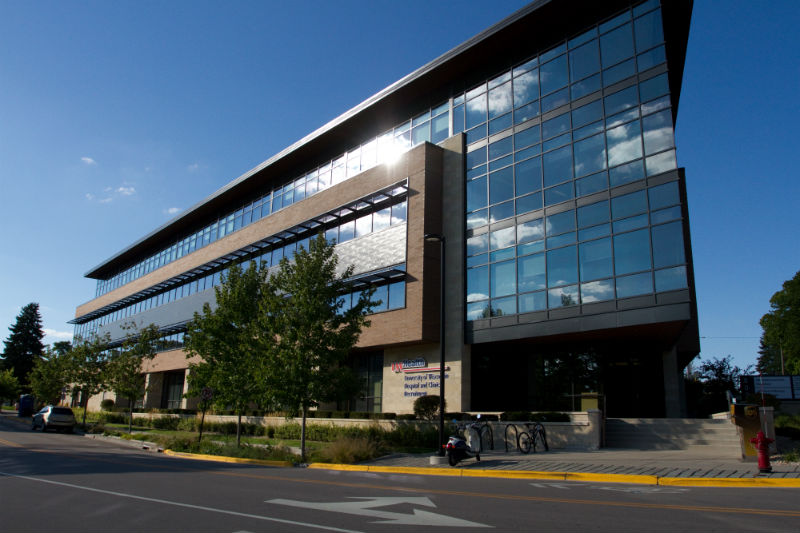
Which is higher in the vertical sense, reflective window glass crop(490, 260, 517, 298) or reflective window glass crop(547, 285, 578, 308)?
reflective window glass crop(490, 260, 517, 298)

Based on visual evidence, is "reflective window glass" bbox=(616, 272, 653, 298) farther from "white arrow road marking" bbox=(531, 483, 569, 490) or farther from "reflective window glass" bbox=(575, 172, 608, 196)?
"white arrow road marking" bbox=(531, 483, 569, 490)

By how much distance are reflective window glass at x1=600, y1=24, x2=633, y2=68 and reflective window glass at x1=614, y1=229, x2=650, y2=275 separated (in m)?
7.66

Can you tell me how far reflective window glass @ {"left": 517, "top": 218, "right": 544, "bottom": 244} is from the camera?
25391mm

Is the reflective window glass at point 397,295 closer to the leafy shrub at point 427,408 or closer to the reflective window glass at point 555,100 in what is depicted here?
the leafy shrub at point 427,408

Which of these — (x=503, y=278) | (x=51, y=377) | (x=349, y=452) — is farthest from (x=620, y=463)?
(x=51, y=377)

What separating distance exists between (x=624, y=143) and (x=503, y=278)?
25.1 ft

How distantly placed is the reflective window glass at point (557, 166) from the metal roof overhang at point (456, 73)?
5634 millimetres

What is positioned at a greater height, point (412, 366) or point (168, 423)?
point (412, 366)

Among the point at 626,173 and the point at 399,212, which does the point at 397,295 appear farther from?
the point at 626,173

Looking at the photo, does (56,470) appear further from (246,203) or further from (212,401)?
(246,203)

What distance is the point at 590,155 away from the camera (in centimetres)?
2436

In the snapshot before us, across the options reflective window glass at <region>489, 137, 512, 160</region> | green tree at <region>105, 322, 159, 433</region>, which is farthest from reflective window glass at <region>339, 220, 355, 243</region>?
green tree at <region>105, 322, 159, 433</region>

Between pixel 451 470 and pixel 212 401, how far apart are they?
13.6m

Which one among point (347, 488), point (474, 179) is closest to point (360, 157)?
point (474, 179)
